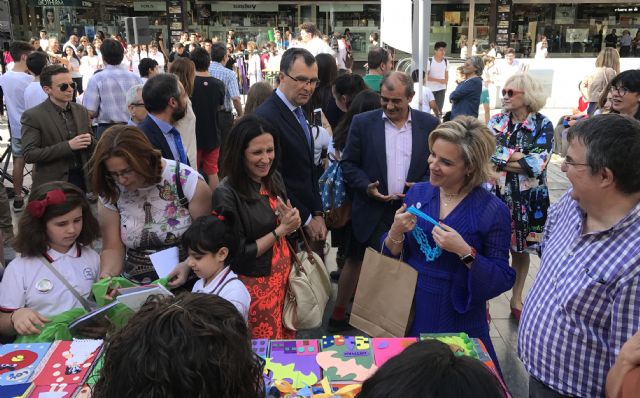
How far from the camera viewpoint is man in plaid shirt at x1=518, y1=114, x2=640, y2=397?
171 cm

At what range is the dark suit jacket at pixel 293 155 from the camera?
3.35m

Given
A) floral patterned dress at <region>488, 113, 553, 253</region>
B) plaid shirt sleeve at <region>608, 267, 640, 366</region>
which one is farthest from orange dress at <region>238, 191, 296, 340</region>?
floral patterned dress at <region>488, 113, 553, 253</region>

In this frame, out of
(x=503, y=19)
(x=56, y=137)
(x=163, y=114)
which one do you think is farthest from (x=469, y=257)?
(x=503, y=19)

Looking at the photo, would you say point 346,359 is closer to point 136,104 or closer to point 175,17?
point 136,104

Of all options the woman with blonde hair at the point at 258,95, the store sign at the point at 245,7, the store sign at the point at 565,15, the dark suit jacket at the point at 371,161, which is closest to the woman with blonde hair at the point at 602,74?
the dark suit jacket at the point at 371,161

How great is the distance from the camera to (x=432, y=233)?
235 centimetres

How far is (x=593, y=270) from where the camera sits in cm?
176

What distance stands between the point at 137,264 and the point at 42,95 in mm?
4319

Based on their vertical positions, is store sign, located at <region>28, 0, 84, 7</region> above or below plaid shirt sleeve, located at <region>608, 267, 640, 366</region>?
above

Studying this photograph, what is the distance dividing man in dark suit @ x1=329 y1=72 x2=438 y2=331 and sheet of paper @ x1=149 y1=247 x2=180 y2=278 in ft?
4.71

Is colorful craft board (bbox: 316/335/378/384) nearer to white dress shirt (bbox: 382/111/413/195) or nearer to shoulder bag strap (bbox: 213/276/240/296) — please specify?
shoulder bag strap (bbox: 213/276/240/296)

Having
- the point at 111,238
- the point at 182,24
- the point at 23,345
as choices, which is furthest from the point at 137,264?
the point at 182,24

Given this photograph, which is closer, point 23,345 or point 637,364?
point 637,364

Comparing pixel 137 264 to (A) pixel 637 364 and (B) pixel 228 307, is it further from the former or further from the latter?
(A) pixel 637 364
